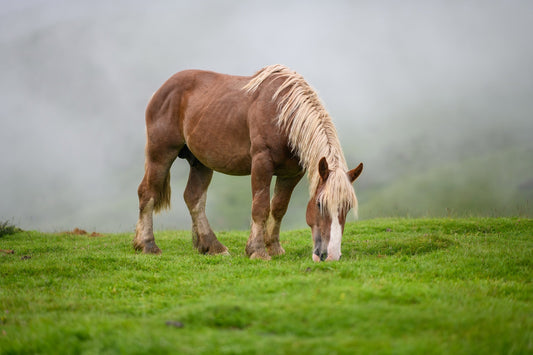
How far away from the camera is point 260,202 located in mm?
8297

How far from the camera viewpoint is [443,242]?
8805 mm

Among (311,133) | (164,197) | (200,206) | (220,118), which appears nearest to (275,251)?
(200,206)

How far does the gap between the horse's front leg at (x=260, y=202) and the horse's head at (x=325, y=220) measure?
89 cm

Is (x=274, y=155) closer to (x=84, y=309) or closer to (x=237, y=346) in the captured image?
(x=84, y=309)

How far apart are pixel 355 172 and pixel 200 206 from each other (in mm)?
3679

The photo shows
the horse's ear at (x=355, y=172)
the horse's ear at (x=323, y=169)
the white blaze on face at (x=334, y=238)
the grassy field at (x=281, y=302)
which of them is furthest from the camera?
the horse's ear at (x=355, y=172)

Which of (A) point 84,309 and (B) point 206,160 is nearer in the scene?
(A) point 84,309

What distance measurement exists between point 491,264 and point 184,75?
656 cm

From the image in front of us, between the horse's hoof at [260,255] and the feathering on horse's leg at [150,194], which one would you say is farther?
the feathering on horse's leg at [150,194]

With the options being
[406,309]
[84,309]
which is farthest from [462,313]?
[84,309]

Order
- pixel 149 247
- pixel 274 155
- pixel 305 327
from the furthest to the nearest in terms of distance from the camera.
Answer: pixel 149 247 → pixel 274 155 → pixel 305 327

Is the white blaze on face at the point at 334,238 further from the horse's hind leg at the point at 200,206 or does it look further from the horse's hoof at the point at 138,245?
the horse's hoof at the point at 138,245

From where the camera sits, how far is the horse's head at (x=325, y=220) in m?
6.99

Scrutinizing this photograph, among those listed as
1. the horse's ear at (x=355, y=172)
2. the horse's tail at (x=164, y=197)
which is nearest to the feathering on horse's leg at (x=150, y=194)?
the horse's tail at (x=164, y=197)
